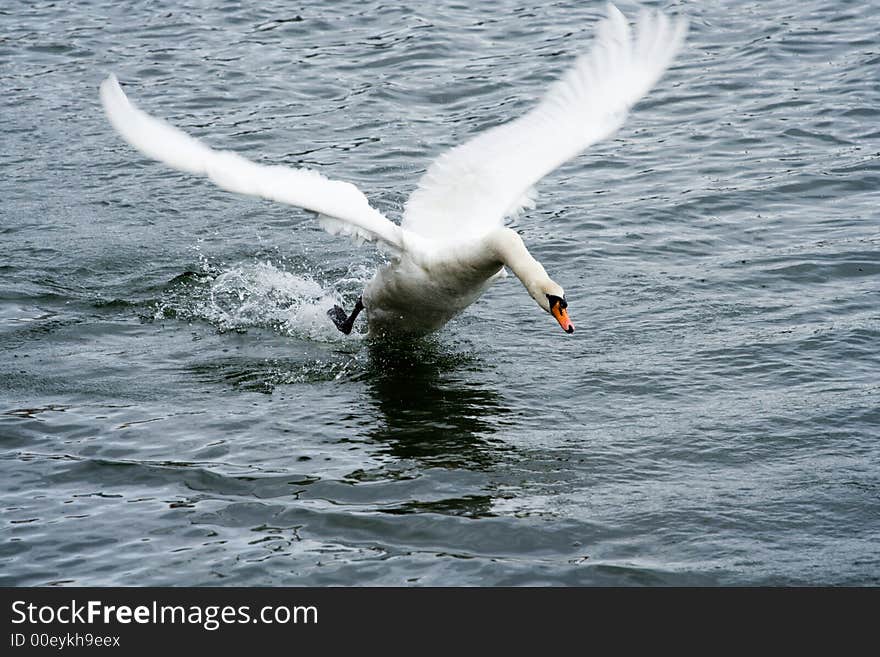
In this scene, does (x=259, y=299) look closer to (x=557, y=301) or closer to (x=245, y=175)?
(x=245, y=175)

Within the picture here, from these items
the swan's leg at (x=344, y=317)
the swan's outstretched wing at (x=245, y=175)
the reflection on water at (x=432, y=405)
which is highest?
the swan's outstretched wing at (x=245, y=175)

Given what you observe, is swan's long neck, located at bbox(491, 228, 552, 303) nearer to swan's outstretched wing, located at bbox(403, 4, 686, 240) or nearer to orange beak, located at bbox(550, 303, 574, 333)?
orange beak, located at bbox(550, 303, 574, 333)

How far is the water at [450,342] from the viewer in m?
6.81

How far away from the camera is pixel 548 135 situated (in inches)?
385

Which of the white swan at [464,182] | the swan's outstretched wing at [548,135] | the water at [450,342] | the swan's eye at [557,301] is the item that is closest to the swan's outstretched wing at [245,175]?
the white swan at [464,182]

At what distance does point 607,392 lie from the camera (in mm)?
8766

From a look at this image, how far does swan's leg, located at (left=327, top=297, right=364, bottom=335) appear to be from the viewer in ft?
33.0

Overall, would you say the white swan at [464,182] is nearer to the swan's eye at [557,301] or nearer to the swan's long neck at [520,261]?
the swan's long neck at [520,261]

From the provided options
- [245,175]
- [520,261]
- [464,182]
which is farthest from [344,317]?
[520,261]
